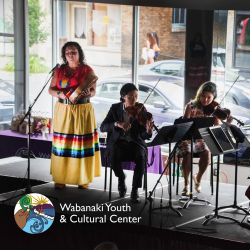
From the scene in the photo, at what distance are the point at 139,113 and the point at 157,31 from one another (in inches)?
103

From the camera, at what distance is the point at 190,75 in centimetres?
528

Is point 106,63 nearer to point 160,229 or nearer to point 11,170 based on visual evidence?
point 11,170

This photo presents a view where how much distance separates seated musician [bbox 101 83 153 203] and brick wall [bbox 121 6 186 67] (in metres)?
2.21

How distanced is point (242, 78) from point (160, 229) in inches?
123

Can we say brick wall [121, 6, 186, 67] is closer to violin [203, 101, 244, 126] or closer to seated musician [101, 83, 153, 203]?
violin [203, 101, 244, 126]

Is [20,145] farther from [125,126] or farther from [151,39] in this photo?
[125,126]

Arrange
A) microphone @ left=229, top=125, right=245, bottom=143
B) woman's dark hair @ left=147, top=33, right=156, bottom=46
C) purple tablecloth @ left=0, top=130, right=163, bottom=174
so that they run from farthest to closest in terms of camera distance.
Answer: woman's dark hair @ left=147, top=33, right=156, bottom=46, purple tablecloth @ left=0, top=130, right=163, bottom=174, microphone @ left=229, top=125, right=245, bottom=143

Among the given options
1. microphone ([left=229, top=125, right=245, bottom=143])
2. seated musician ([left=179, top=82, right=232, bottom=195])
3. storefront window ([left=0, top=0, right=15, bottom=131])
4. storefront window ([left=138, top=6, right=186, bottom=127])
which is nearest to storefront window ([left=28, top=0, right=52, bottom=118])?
storefront window ([left=0, top=0, right=15, bottom=131])

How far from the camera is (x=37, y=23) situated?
6.32 meters

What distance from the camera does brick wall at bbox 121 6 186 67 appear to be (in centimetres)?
548

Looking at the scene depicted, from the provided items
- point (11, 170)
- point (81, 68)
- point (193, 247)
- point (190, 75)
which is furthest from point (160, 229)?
point (190, 75)

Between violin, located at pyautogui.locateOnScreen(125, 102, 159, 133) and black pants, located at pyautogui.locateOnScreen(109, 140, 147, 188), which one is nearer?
violin, located at pyautogui.locateOnScreen(125, 102, 159, 133)

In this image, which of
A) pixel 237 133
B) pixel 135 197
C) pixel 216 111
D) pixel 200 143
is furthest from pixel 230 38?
pixel 135 197

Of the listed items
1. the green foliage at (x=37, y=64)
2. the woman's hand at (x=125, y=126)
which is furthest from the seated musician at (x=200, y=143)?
the green foliage at (x=37, y=64)
